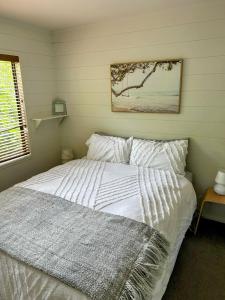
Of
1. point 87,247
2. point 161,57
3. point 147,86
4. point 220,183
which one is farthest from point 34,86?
point 220,183

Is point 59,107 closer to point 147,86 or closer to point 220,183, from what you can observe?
point 147,86

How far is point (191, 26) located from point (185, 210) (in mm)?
1735

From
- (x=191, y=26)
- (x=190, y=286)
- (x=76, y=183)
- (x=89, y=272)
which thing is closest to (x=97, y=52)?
(x=191, y=26)

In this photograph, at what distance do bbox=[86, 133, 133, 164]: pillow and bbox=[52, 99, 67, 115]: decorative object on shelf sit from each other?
0.65 metres

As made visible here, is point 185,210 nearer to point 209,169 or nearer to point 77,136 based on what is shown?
point 209,169

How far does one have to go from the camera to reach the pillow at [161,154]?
7.52 ft

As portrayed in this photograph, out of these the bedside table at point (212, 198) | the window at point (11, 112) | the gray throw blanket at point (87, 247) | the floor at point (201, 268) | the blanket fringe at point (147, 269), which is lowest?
the floor at point (201, 268)

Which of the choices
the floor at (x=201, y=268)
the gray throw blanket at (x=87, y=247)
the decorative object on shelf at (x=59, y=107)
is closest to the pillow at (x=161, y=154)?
the floor at (x=201, y=268)

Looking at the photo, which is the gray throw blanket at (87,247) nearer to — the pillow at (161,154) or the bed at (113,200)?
the bed at (113,200)

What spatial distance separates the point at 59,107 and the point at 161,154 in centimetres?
154

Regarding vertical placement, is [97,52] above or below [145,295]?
above

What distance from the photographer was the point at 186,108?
237cm

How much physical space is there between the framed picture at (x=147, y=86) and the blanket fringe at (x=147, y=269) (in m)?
1.50

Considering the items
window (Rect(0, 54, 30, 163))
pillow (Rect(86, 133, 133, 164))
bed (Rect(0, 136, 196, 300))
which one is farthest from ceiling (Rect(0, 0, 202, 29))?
bed (Rect(0, 136, 196, 300))
